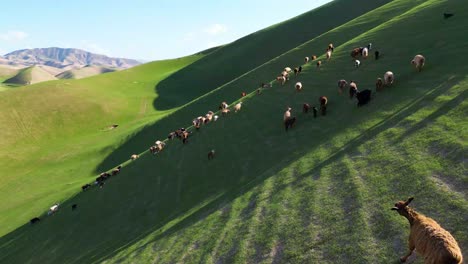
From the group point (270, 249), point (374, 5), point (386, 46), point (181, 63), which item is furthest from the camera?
point (181, 63)

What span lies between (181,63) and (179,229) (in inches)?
5876

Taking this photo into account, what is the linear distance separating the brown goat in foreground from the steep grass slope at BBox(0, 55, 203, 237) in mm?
47881

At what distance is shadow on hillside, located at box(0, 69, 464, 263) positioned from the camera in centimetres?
2559

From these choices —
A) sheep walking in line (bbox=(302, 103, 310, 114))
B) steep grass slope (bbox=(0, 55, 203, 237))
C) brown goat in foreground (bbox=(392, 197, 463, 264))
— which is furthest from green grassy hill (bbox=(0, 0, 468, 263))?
steep grass slope (bbox=(0, 55, 203, 237))

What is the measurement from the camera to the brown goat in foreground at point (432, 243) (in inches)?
392

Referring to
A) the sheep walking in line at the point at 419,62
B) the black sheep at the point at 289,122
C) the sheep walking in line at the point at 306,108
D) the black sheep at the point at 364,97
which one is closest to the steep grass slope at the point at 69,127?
the black sheep at the point at 289,122

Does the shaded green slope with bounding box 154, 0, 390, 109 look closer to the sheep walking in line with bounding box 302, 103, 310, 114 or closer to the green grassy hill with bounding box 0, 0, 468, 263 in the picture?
the green grassy hill with bounding box 0, 0, 468, 263

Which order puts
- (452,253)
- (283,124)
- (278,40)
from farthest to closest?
1. (278,40)
2. (283,124)
3. (452,253)

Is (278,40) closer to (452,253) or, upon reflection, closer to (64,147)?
(64,147)

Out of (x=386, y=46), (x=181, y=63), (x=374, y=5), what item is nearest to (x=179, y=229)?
(x=386, y=46)

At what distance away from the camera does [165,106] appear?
104m

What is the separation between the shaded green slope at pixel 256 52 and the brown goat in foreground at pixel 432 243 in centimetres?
9555

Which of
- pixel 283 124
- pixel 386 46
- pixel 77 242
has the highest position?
pixel 386 46

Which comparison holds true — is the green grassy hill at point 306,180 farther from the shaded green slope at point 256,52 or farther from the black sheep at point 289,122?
the shaded green slope at point 256,52
